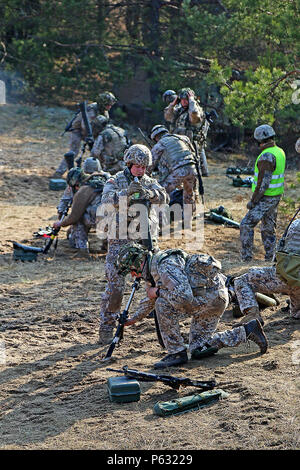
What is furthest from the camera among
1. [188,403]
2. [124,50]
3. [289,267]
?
[124,50]

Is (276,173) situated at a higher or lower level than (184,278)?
higher

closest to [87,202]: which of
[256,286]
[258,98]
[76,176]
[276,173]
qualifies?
[76,176]

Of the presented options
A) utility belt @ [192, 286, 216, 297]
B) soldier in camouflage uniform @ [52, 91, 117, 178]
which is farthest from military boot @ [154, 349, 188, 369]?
soldier in camouflage uniform @ [52, 91, 117, 178]

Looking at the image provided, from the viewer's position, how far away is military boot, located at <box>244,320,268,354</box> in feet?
21.3

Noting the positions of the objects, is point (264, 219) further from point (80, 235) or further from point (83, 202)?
point (80, 235)

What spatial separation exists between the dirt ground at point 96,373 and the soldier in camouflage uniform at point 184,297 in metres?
0.16

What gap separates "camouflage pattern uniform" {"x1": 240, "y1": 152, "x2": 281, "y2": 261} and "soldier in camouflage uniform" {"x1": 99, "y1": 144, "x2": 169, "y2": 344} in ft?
8.98

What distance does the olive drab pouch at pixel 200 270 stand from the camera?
6.36m

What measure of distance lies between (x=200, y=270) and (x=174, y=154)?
5.12 meters

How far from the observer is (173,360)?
6406 mm

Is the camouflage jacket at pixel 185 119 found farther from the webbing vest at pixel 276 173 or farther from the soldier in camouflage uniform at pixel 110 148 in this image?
the webbing vest at pixel 276 173

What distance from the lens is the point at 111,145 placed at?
1222 centimetres

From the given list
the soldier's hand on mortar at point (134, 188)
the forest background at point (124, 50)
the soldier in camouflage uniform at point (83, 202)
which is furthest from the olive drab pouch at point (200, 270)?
the forest background at point (124, 50)
